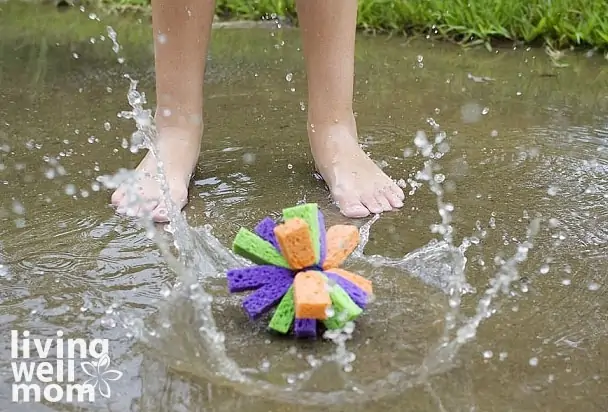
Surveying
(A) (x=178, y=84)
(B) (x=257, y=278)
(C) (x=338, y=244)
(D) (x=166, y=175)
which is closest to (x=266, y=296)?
(B) (x=257, y=278)

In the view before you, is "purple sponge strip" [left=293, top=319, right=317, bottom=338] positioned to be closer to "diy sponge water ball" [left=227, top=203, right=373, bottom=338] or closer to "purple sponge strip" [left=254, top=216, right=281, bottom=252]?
"diy sponge water ball" [left=227, top=203, right=373, bottom=338]

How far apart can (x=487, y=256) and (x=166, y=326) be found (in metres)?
0.51

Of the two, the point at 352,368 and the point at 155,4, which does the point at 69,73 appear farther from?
the point at 352,368

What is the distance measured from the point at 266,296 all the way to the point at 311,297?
0.27 ft

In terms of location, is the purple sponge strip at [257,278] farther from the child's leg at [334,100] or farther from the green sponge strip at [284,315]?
the child's leg at [334,100]

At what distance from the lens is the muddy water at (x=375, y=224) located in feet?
3.19

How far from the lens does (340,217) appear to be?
149 cm

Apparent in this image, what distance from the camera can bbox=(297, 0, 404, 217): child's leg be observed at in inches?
62.0

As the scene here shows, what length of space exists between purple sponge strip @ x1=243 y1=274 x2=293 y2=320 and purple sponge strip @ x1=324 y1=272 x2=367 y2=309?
56 millimetres

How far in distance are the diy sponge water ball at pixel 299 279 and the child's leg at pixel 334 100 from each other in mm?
463

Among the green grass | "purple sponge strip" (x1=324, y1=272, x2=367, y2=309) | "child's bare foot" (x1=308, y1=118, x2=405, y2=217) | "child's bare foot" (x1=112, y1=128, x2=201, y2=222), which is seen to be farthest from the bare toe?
the green grass

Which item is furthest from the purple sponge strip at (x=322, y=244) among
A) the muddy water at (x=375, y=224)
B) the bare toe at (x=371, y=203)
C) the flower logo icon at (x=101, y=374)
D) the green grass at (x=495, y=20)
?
the green grass at (x=495, y=20)

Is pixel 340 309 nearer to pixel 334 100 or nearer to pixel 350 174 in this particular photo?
pixel 350 174

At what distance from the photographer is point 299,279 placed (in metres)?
1.02
